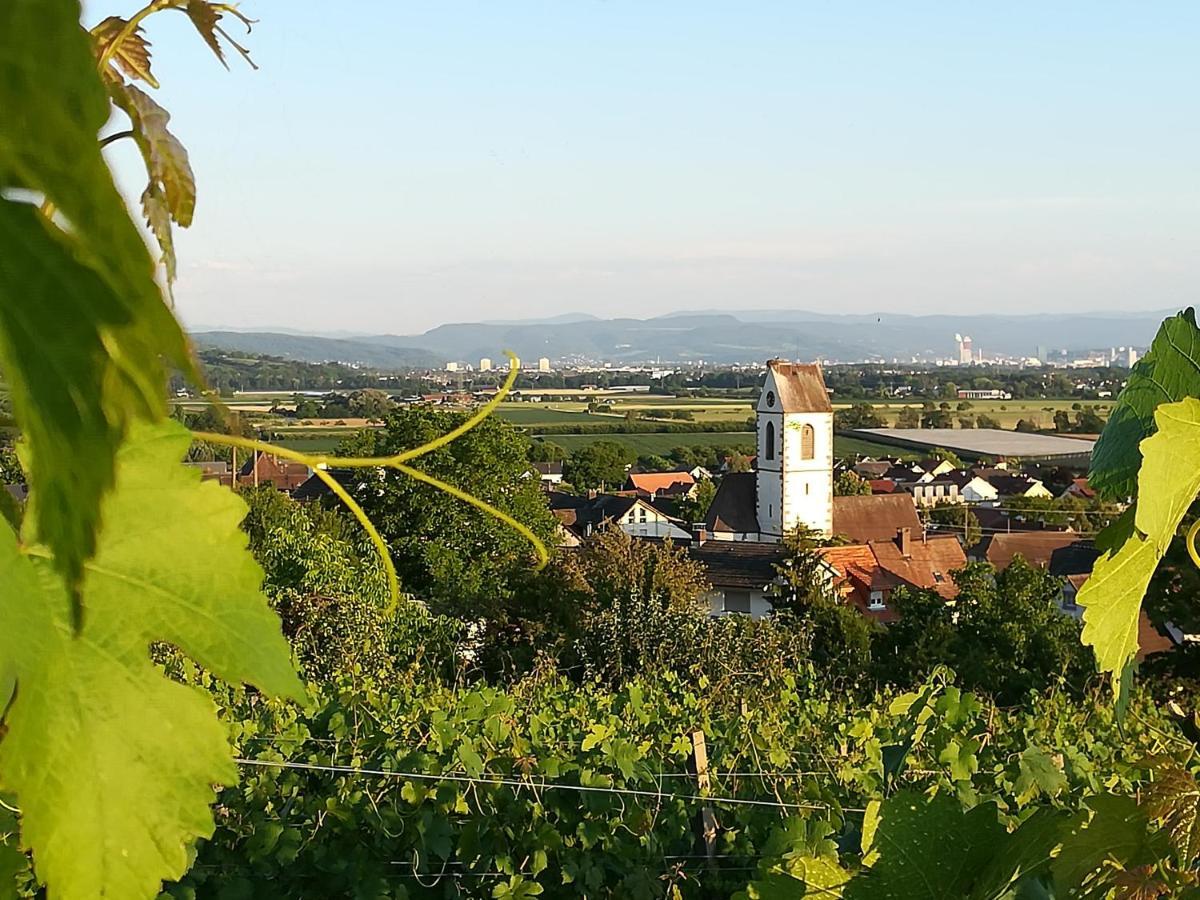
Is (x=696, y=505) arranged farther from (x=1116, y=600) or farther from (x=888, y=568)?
(x=1116, y=600)

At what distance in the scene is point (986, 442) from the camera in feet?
178

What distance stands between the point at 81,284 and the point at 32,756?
200 millimetres

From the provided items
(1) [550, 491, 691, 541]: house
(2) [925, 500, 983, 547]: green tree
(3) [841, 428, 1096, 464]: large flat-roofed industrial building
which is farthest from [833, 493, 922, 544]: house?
(3) [841, 428, 1096, 464]: large flat-roofed industrial building

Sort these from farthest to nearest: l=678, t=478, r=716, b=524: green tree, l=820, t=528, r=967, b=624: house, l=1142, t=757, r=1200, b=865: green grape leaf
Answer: l=678, t=478, r=716, b=524: green tree → l=820, t=528, r=967, b=624: house → l=1142, t=757, r=1200, b=865: green grape leaf

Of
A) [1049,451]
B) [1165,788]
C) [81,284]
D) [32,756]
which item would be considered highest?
[81,284]

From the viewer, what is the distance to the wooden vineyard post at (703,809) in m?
2.67

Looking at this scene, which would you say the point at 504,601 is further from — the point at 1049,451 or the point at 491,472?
the point at 1049,451

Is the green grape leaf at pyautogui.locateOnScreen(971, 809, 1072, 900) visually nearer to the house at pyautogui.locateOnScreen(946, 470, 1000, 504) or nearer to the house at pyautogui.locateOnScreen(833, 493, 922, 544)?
the house at pyautogui.locateOnScreen(833, 493, 922, 544)

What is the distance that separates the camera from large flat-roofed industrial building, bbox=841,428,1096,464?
50031 mm

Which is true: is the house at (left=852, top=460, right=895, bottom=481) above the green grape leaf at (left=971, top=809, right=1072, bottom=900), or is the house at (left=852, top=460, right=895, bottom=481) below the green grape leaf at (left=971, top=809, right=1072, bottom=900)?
below

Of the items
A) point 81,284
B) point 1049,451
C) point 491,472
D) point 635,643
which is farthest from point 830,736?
point 1049,451

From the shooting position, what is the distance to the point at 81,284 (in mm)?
155

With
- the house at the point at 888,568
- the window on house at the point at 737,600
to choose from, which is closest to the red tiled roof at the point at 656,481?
the house at the point at 888,568

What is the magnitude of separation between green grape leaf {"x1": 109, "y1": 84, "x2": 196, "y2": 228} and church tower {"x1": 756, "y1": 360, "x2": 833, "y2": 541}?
2888 cm
